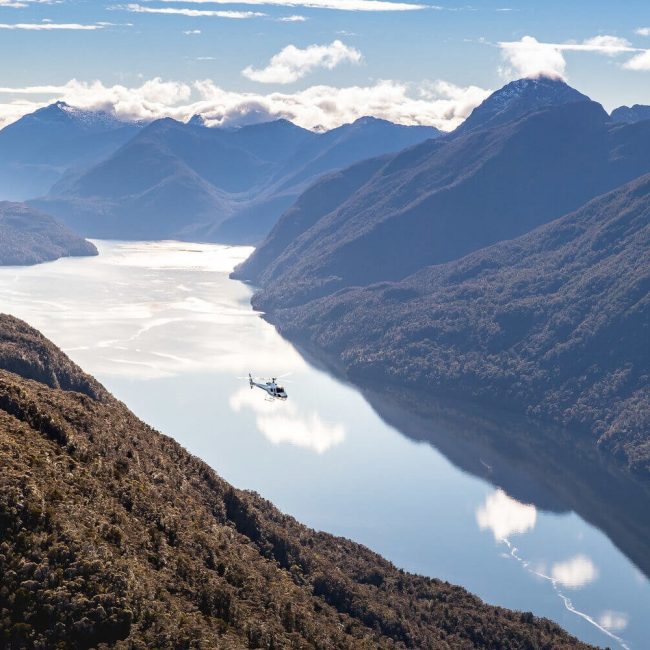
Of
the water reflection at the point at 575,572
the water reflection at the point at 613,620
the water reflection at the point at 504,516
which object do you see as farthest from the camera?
the water reflection at the point at 504,516

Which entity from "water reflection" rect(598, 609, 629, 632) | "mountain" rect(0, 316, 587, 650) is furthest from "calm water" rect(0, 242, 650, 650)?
"mountain" rect(0, 316, 587, 650)

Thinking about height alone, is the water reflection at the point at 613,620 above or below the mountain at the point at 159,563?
above

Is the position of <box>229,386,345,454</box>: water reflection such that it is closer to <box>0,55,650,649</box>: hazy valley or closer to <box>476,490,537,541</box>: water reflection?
<box>0,55,650,649</box>: hazy valley

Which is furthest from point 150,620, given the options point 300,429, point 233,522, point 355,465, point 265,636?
point 300,429

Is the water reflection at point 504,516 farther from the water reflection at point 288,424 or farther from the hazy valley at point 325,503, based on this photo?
the water reflection at point 288,424

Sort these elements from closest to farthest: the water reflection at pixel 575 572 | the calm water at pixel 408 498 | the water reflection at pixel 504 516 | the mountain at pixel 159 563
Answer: the mountain at pixel 159 563 → the calm water at pixel 408 498 → the water reflection at pixel 575 572 → the water reflection at pixel 504 516

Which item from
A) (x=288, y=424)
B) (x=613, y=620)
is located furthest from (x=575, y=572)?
(x=288, y=424)

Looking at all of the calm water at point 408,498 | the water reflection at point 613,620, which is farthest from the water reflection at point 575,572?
the water reflection at point 613,620
